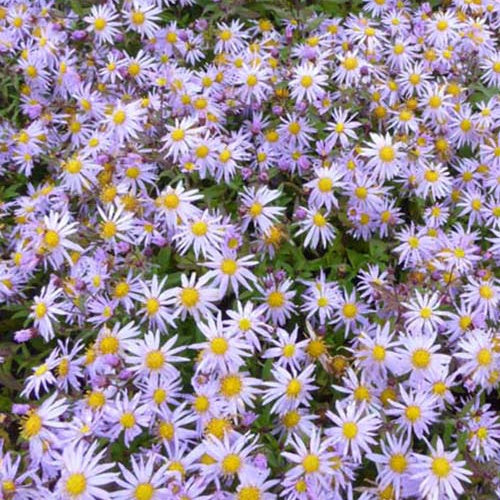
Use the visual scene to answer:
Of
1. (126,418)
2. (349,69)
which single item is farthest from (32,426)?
(349,69)

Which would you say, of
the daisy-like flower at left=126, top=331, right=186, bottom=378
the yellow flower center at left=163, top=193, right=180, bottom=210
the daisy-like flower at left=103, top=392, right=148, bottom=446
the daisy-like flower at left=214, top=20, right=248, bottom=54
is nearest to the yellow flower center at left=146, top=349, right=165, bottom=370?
the daisy-like flower at left=126, top=331, right=186, bottom=378

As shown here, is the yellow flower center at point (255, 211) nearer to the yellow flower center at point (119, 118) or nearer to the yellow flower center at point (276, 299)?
the yellow flower center at point (276, 299)

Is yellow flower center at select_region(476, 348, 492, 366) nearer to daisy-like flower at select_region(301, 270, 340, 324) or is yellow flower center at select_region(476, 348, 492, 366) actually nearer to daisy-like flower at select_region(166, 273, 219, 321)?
daisy-like flower at select_region(301, 270, 340, 324)

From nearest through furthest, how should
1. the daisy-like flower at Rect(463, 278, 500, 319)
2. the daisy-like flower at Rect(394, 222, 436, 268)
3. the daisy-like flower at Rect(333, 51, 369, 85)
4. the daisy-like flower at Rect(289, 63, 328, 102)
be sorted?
the daisy-like flower at Rect(463, 278, 500, 319) < the daisy-like flower at Rect(394, 222, 436, 268) < the daisy-like flower at Rect(289, 63, 328, 102) < the daisy-like flower at Rect(333, 51, 369, 85)

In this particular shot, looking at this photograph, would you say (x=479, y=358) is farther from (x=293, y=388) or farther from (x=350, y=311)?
(x=293, y=388)

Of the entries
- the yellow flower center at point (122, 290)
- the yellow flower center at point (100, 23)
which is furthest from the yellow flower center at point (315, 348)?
the yellow flower center at point (100, 23)
